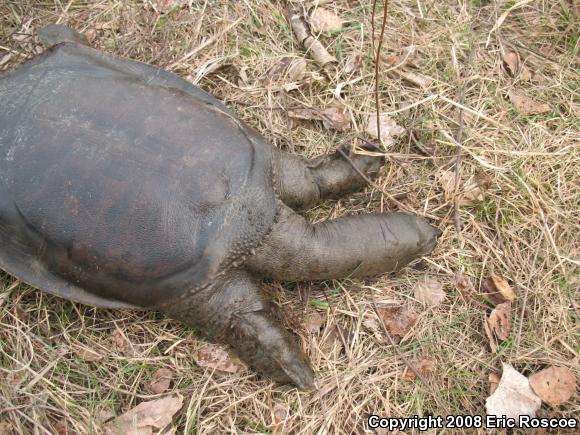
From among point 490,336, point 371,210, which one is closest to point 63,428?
point 371,210

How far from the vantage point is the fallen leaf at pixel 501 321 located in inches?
99.1

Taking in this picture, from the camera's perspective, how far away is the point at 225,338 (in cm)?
238

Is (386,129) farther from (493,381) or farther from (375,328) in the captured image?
(493,381)

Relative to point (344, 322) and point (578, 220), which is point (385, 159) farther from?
point (578, 220)

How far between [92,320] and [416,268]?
172 cm

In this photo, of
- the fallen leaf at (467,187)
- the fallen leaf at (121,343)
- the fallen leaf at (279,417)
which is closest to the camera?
the fallen leaf at (279,417)

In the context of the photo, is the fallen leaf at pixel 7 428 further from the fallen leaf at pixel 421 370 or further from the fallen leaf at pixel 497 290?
the fallen leaf at pixel 497 290

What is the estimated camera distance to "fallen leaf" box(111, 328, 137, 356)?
245cm

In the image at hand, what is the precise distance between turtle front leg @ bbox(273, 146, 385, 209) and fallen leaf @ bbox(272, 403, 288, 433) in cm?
99

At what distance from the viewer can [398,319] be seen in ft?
8.42

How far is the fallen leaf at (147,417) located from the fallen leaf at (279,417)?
44 centimetres

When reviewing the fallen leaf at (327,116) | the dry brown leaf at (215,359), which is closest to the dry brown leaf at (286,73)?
the fallen leaf at (327,116)

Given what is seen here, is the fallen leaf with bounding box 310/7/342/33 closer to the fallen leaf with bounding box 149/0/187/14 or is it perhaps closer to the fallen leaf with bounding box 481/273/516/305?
the fallen leaf with bounding box 149/0/187/14

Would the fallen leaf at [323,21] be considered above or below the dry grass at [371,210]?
above
